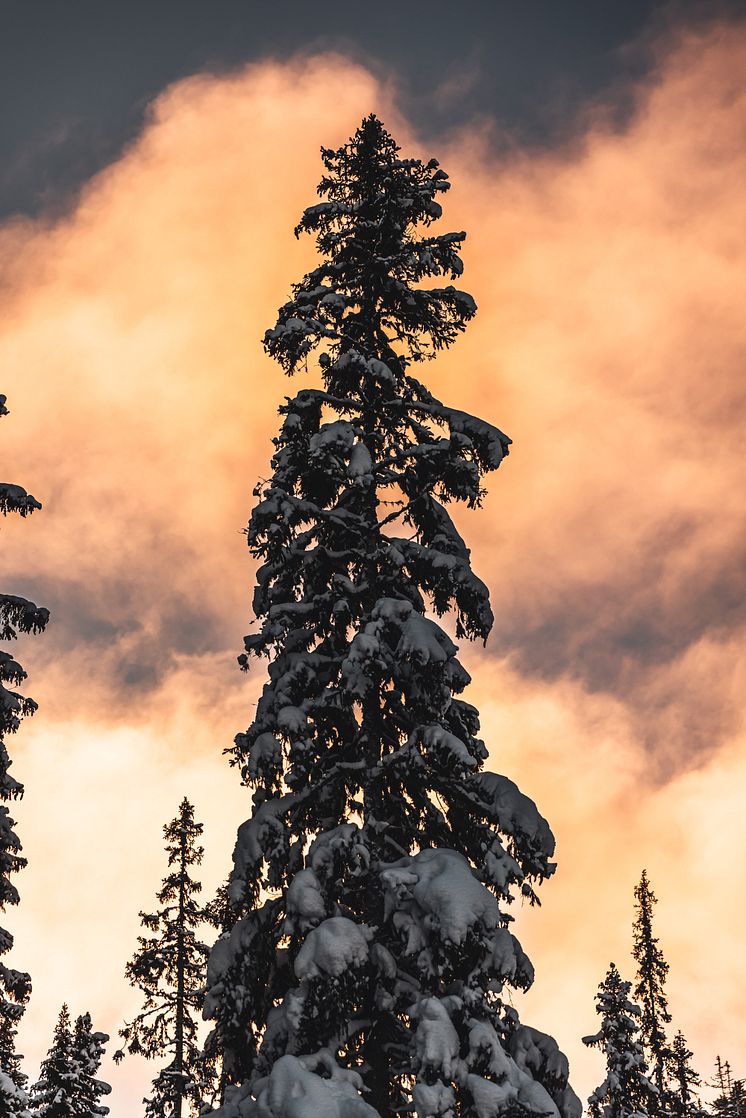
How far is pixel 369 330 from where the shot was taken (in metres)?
15.9

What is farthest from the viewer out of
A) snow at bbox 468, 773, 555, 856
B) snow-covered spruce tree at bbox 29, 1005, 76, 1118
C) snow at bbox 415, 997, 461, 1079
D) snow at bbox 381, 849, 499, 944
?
snow-covered spruce tree at bbox 29, 1005, 76, 1118

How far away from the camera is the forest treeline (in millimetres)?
10664

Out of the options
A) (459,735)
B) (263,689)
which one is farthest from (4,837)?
(459,735)

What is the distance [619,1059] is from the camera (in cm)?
4038

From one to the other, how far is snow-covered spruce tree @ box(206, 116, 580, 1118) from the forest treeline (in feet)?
0.10

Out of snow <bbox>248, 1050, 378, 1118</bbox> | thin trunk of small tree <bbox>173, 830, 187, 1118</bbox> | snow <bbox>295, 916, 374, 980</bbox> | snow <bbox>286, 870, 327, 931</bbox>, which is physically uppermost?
thin trunk of small tree <bbox>173, 830, 187, 1118</bbox>

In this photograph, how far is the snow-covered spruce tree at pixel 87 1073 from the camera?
35.6 m

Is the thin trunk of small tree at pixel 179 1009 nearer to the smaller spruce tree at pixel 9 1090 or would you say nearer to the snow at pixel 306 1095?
the smaller spruce tree at pixel 9 1090

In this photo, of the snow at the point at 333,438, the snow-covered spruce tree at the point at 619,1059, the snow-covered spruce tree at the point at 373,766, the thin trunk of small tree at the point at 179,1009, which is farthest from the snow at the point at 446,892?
the snow-covered spruce tree at the point at 619,1059

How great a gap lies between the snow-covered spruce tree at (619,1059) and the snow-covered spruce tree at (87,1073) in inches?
737

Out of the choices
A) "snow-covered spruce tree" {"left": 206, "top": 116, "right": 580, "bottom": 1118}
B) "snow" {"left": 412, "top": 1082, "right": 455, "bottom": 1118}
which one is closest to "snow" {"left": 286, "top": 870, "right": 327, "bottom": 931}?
"snow-covered spruce tree" {"left": 206, "top": 116, "right": 580, "bottom": 1118}

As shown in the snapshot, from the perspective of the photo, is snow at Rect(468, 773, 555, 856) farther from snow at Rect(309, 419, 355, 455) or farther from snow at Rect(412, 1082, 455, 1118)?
snow at Rect(309, 419, 355, 455)

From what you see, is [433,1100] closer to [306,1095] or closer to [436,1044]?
[436,1044]

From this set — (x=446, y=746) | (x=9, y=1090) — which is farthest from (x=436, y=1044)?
(x=9, y=1090)
